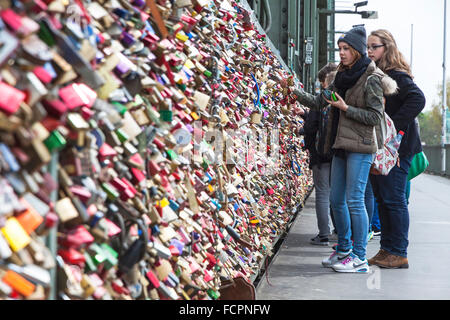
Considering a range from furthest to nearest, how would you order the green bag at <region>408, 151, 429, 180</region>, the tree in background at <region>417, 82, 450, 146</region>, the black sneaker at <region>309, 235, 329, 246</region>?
1. the tree in background at <region>417, 82, 450, 146</region>
2. the black sneaker at <region>309, 235, 329, 246</region>
3. the green bag at <region>408, 151, 429, 180</region>

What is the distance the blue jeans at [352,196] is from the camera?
15.7ft

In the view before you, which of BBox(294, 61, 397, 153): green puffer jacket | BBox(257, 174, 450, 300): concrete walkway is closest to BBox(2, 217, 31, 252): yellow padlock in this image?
BBox(257, 174, 450, 300): concrete walkway

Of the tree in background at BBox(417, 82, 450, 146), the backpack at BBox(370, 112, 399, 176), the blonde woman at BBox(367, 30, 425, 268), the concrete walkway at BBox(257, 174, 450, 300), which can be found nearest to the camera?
the concrete walkway at BBox(257, 174, 450, 300)

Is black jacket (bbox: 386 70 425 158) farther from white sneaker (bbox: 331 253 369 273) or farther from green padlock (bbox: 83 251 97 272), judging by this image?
green padlock (bbox: 83 251 97 272)

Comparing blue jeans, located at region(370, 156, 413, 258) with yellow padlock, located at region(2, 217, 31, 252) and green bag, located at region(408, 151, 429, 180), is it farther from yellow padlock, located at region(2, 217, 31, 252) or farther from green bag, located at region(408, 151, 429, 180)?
yellow padlock, located at region(2, 217, 31, 252)

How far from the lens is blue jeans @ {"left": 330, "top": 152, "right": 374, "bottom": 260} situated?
188 inches

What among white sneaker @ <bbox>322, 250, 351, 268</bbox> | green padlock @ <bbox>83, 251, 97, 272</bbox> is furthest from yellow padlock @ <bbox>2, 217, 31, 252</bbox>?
white sneaker @ <bbox>322, 250, 351, 268</bbox>

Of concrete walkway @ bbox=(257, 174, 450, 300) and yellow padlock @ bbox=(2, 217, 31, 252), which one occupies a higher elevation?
yellow padlock @ bbox=(2, 217, 31, 252)

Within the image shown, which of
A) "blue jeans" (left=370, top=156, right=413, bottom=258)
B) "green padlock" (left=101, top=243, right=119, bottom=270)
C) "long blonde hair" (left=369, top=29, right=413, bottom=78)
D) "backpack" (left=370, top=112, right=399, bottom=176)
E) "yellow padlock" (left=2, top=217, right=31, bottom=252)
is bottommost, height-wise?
"blue jeans" (left=370, top=156, right=413, bottom=258)

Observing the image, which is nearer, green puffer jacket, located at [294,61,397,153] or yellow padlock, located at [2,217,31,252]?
yellow padlock, located at [2,217,31,252]

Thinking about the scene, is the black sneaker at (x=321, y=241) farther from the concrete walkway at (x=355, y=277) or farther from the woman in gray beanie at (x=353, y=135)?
the woman in gray beanie at (x=353, y=135)

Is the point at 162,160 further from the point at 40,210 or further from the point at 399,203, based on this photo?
the point at 399,203

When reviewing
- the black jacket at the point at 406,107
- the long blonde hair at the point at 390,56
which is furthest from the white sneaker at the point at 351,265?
the long blonde hair at the point at 390,56

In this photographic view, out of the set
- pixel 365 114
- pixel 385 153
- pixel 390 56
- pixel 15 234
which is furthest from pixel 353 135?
pixel 15 234
